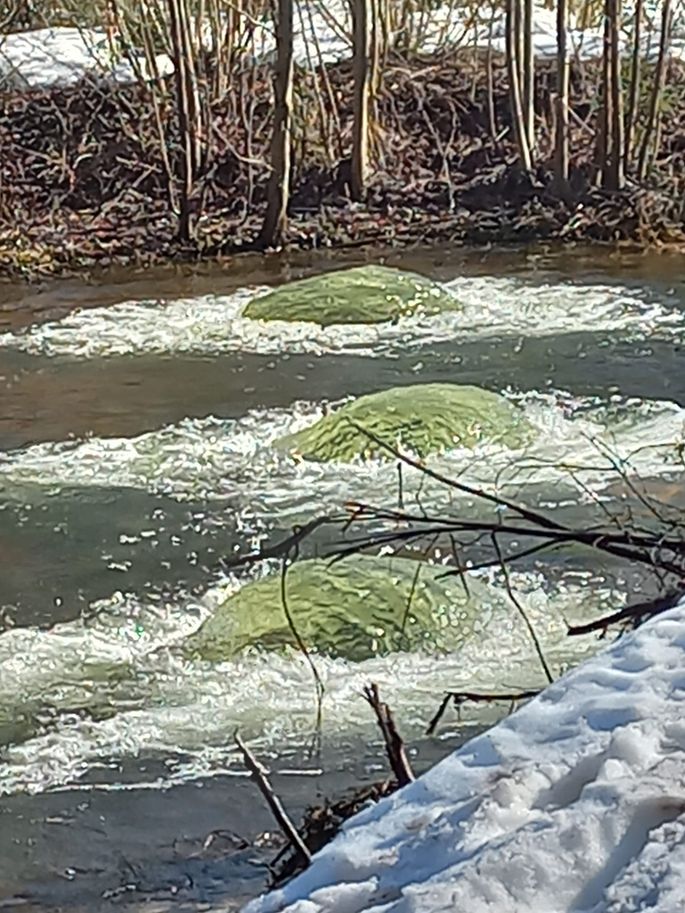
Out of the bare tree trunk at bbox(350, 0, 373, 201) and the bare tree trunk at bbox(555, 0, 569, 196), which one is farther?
the bare tree trunk at bbox(350, 0, 373, 201)

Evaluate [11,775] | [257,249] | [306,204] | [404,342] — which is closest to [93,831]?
[11,775]

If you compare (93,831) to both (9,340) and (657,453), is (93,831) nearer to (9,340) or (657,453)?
(657,453)

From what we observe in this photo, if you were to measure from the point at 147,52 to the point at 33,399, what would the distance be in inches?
334

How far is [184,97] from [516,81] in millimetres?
2918

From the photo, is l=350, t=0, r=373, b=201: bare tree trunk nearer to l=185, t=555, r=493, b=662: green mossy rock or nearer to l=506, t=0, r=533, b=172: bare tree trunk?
l=506, t=0, r=533, b=172: bare tree trunk

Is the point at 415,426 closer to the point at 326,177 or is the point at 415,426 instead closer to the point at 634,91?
the point at 634,91

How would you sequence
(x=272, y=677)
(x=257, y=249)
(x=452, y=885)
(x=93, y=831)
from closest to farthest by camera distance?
1. (x=452, y=885)
2. (x=93, y=831)
3. (x=272, y=677)
4. (x=257, y=249)

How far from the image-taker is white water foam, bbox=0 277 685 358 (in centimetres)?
1085

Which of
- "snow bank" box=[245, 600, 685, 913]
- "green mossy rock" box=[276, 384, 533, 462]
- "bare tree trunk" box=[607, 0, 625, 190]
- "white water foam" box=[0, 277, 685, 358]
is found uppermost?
"snow bank" box=[245, 600, 685, 913]

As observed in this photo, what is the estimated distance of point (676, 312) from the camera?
11375 mm

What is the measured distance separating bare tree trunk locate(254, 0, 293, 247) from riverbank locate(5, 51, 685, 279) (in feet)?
0.60

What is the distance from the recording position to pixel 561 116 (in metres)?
15.0

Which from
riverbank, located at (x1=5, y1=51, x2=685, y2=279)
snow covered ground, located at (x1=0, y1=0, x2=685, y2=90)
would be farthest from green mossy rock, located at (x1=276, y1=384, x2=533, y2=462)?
snow covered ground, located at (x1=0, y1=0, x2=685, y2=90)

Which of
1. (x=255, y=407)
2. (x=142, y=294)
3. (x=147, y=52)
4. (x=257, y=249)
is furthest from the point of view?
(x=147, y=52)
